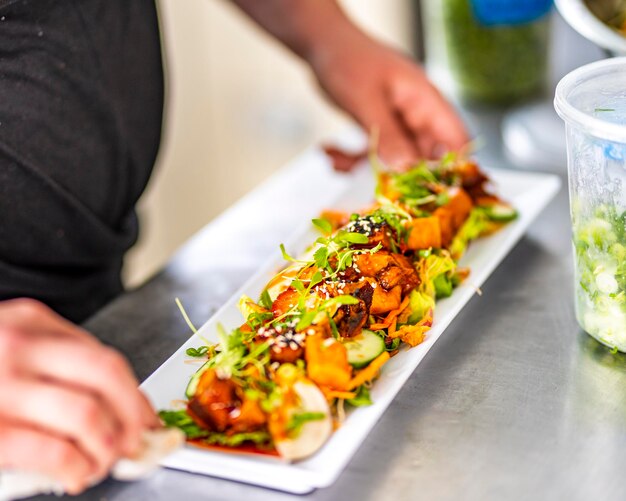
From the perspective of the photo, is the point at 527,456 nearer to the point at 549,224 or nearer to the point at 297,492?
the point at 297,492

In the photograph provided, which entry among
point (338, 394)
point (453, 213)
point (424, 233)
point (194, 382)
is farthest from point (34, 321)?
point (453, 213)

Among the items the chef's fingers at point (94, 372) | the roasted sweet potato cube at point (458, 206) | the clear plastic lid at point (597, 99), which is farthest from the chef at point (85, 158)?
the clear plastic lid at point (597, 99)

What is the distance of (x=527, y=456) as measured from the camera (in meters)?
0.86

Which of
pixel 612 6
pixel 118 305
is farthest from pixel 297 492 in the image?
pixel 612 6

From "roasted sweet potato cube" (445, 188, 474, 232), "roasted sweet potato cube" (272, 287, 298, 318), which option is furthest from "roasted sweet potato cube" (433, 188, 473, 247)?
"roasted sweet potato cube" (272, 287, 298, 318)

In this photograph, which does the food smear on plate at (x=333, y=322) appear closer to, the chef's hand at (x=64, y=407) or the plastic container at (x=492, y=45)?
the chef's hand at (x=64, y=407)

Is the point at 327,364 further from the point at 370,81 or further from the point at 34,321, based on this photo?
the point at 370,81

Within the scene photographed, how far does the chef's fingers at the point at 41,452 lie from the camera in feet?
2.33

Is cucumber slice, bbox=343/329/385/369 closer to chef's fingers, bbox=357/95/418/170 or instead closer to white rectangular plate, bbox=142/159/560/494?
white rectangular plate, bbox=142/159/560/494

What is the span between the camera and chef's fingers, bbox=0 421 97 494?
71cm

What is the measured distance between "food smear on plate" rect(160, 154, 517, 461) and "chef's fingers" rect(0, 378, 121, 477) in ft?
0.47

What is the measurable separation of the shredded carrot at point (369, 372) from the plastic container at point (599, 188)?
25cm

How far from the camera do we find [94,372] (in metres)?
0.72

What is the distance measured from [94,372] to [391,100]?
907 mm
